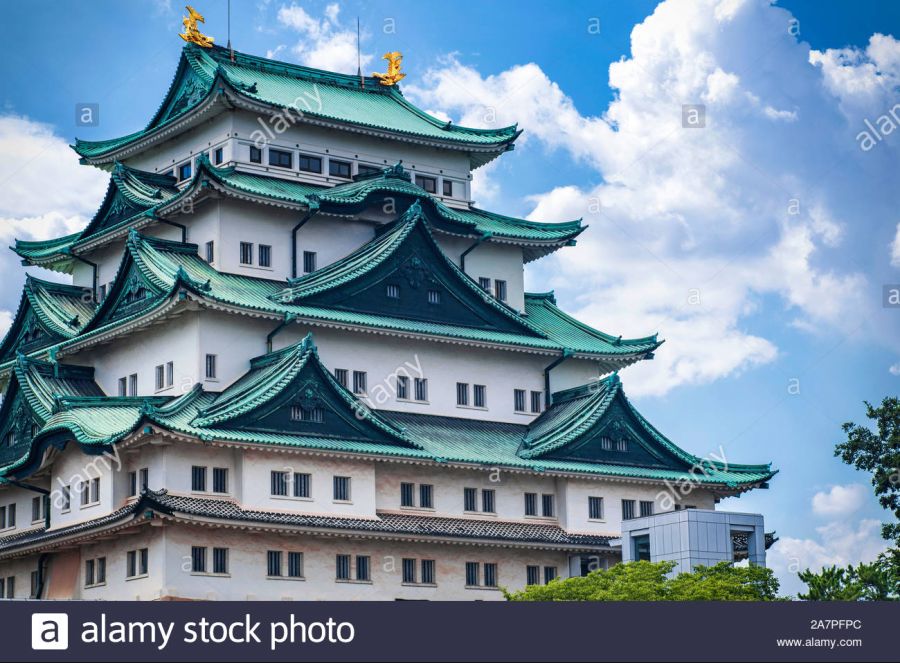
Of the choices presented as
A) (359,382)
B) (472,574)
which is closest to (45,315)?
(359,382)

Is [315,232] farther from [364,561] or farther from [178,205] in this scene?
[364,561]

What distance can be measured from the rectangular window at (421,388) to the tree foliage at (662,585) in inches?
493

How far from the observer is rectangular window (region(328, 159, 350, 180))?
71312mm

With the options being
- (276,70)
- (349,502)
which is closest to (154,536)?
(349,502)

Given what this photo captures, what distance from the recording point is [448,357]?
2692 inches

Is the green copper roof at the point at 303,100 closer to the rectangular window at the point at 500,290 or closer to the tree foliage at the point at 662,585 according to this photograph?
the rectangular window at the point at 500,290

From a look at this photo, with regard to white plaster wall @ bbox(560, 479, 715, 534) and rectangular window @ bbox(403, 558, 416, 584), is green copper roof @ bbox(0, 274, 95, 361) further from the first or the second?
white plaster wall @ bbox(560, 479, 715, 534)

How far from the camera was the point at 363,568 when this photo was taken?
6122 centimetres

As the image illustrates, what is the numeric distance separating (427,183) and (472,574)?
18.8 m

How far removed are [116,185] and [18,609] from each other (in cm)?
3526

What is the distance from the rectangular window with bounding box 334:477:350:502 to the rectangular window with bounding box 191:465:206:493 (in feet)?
16.5

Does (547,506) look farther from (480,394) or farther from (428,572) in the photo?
(428,572)

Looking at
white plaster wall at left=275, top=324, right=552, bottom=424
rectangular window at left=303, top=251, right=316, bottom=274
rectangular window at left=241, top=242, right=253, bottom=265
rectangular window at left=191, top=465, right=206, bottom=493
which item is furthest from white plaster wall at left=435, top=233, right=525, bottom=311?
rectangular window at left=191, top=465, right=206, bottom=493

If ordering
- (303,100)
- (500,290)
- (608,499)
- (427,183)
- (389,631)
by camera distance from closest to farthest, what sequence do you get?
(389,631), (608,499), (303,100), (500,290), (427,183)
